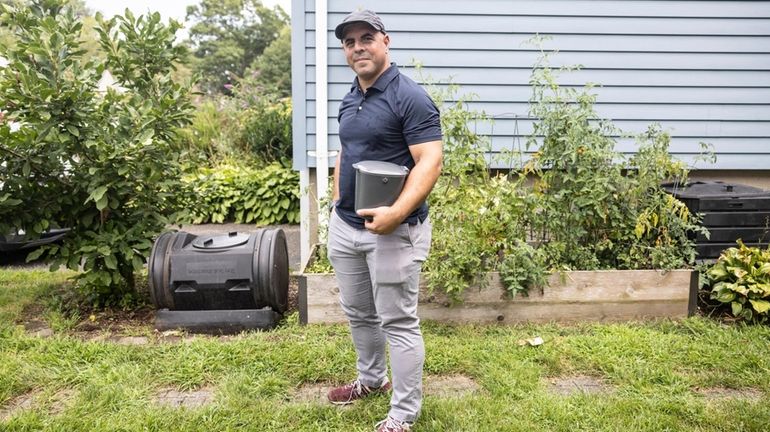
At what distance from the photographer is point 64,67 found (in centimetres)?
345

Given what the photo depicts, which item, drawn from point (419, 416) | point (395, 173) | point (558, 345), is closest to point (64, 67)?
point (395, 173)

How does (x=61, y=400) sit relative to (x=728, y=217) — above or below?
below

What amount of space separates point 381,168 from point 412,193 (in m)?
0.15

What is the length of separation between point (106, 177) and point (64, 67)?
709 mm

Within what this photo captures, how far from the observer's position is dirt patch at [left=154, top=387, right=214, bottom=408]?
2761 mm

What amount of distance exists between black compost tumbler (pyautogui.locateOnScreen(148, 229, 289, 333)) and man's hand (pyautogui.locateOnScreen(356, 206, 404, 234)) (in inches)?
62.7

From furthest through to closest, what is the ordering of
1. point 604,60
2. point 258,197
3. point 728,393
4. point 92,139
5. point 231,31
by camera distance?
1. point 231,31
2. point 258,197
3. point 604,60
4. point 92,139
5. point 728,393

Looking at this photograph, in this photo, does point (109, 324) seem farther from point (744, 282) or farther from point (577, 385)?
point (744, 282)

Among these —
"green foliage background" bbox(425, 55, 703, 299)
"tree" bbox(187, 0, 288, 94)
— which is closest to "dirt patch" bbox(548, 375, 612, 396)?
"green foliage background" bbox(425, 55, 703, 299)

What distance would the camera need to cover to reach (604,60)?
4992mm

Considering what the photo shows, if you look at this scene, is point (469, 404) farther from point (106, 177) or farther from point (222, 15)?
point (222, 15)

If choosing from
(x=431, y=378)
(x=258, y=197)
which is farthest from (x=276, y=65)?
(x=431, y=378)

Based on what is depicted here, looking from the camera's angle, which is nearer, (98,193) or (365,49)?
(365,49)

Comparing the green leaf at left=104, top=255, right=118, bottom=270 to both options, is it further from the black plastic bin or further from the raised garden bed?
the black plastic bin
